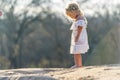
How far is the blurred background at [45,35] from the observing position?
45281 millimetres

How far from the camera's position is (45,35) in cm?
4641

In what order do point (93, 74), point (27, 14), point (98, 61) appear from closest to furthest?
point (93, 74) → point (98, 61) → point (27, 14)

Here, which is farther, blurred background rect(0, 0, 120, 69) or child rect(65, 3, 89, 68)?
blurred background rect(0, 0, 120, 69)

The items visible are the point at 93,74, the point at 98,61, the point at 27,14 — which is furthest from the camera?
the point at 27,14

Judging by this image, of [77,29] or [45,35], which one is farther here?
[45,35]

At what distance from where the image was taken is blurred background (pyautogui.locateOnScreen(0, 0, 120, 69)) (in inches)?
1783

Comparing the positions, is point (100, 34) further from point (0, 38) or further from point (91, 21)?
point (0, 38)

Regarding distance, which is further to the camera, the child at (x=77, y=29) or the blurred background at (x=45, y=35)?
the blurred background at (x=45, y=35)

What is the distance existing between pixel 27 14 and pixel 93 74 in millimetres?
37904

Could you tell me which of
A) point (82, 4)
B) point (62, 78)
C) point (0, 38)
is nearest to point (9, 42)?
point (0, 38)

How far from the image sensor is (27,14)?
46.0 metres

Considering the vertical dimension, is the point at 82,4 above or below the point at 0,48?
above

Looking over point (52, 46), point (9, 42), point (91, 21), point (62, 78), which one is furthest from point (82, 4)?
point (62, 78)

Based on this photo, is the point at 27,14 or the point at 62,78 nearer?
the point at 62,78
